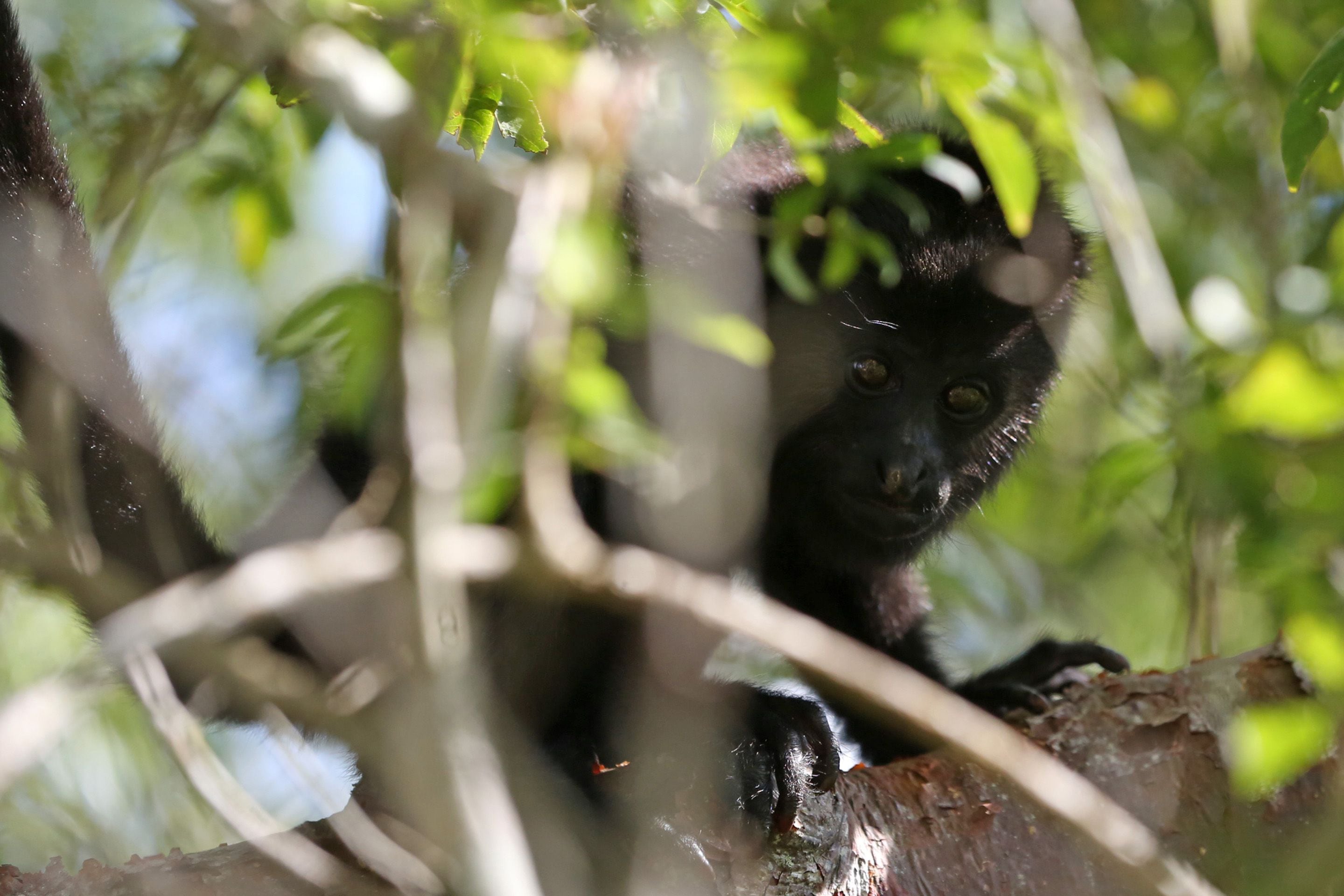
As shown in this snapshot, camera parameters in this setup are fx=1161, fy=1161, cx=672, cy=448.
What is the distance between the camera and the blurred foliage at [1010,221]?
7.49ft

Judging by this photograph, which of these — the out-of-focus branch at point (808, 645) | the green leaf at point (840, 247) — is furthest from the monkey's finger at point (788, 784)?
the green leaf at point (840, 247)

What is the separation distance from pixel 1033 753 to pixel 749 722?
2.85 ft

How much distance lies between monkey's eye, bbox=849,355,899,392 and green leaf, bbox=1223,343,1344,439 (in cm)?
113

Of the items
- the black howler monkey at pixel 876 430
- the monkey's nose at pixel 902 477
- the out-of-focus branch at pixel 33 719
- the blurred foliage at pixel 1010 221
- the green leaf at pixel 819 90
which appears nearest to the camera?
the out-of-focus branch at pixel 33 719

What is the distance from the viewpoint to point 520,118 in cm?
262

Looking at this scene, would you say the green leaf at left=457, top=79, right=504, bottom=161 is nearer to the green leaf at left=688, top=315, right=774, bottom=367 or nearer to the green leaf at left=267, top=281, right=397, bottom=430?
the green leaf at left=267, top=281, right=397, bottom=430

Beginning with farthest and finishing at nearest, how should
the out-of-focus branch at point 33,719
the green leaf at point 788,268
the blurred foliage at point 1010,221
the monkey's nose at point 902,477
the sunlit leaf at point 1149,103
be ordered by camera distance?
1. the sunlit leaf at point 1149,103
2. the monkey's nose at point 902,477
3. the green leaf at point 788,268
4. the blurred foliage at point 1010,221
5. the out-of-focus branch at point 33,719

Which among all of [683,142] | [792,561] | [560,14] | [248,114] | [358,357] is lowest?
[792,561]

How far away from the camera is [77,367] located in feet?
8.43

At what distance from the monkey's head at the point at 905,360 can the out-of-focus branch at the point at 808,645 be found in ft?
4.63

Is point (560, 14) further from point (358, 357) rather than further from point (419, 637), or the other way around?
point (419, 637)

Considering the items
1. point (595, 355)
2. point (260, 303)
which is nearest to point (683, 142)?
point (595, 355)

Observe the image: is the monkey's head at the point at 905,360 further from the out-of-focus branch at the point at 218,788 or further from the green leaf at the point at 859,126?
the out-of-focus branch at the point at 218,788

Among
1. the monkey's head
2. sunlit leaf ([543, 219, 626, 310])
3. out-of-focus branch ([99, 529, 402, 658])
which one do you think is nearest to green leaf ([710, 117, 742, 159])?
sunlit leaf ([543, 219, 626, 310])
